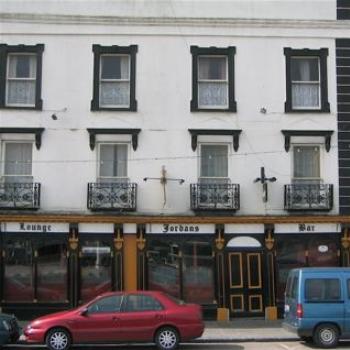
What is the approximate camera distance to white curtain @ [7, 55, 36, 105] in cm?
2483

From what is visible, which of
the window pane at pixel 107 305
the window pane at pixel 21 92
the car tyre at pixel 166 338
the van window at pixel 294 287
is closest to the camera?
the car tyre at pixel 166 338

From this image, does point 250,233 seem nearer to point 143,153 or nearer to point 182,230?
point 182,230

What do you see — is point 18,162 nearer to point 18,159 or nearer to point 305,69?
point 18,159

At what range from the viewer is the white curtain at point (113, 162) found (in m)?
24.6

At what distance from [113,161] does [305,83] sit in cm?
732

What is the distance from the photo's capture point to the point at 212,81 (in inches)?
989

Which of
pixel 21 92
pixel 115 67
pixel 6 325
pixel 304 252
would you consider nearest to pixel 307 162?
pixel 304 252

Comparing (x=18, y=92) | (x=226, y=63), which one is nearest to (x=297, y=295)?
(x=226, y=63)

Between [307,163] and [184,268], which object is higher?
[307,163]

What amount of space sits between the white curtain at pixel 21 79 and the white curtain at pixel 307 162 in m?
9.41

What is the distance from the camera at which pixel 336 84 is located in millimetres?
25250

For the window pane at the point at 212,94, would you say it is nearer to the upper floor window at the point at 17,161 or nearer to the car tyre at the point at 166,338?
the upper floor window at the point at 17,161

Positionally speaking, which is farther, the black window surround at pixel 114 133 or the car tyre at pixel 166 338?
the black window surround at pixel 114 133

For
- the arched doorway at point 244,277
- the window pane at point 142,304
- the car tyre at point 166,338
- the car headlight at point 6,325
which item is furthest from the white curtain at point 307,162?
the car headlight at point 6,325
